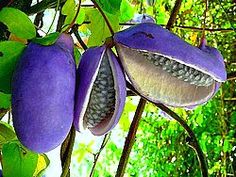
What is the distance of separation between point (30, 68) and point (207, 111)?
106 cm

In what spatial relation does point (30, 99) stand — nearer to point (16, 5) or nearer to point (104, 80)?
point (104, 80)

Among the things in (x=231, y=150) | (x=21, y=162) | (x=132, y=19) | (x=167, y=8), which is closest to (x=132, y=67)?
(x=21, y=162)

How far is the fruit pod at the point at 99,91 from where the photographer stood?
286mm

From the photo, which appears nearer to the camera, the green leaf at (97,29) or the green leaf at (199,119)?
the green leaf at (97,29)

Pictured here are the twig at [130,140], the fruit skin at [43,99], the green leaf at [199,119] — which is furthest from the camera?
the green leaf at [199,119]

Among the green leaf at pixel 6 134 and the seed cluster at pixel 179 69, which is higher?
the seed cluster at pixel 179 69

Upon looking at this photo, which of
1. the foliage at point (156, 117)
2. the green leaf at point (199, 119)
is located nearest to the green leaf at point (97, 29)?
the foliage at point (156, 117)

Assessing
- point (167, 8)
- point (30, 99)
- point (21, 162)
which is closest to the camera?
point (30, 99)

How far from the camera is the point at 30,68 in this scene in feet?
0.93

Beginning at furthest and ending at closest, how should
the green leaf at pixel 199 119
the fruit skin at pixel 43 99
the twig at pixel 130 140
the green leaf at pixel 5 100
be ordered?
the green leaf at pixel 199 119, the twig at pixel 130 140, the green leaf at pixel 5 100, the fruit skin at pixel 43 99

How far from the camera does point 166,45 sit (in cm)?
28

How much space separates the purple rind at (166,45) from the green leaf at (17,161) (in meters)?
0.14

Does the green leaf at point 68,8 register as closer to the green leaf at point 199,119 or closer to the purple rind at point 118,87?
the purple rind at point 118,87

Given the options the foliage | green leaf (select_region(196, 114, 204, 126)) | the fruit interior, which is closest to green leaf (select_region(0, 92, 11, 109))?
the foliage
